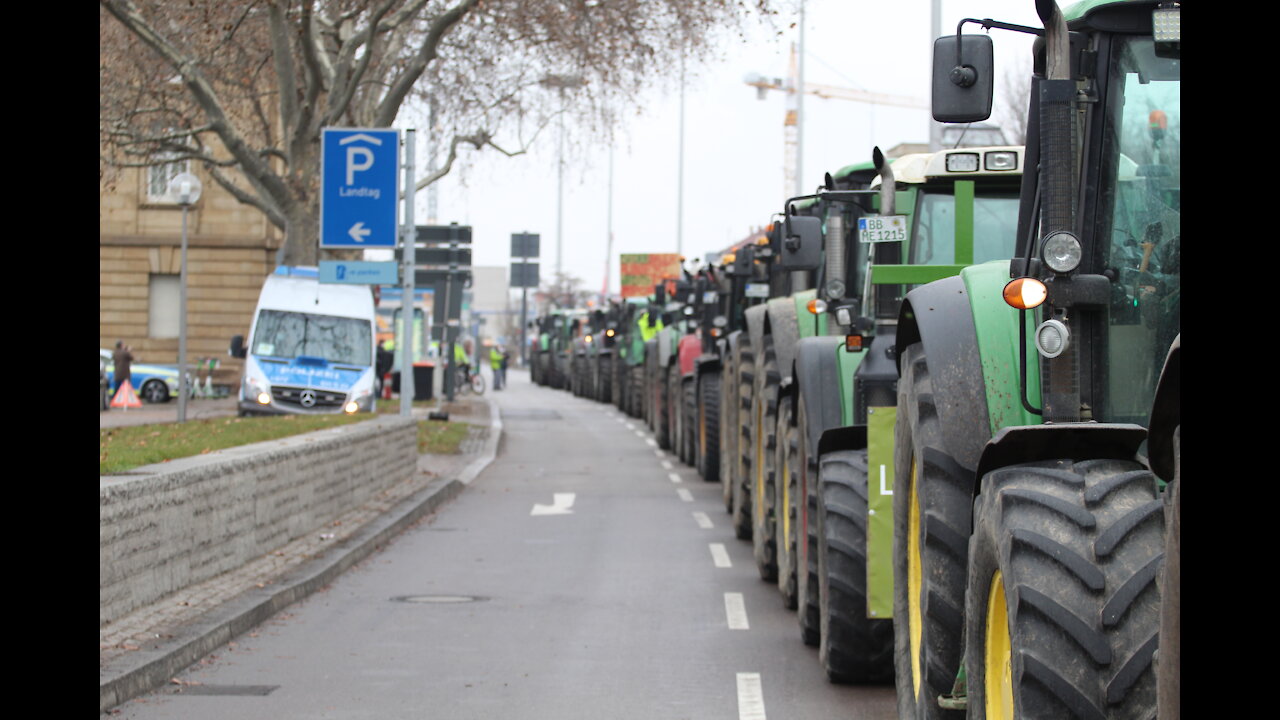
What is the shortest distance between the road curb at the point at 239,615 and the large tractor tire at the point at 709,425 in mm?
3853

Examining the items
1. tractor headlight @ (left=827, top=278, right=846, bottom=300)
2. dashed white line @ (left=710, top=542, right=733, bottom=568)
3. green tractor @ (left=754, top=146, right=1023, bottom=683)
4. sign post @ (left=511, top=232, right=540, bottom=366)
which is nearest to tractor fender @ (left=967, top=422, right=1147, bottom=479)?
green tractor @ (left=754, top=146, right=1023, bottom=683)

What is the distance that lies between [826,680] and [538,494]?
38.8 feet

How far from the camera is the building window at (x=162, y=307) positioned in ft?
165

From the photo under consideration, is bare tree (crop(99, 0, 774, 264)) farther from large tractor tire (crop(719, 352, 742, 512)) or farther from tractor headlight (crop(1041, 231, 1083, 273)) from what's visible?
tractor headlight (crop(1041, 231, 1083, 273))

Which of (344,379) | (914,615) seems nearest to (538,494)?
(344,379)

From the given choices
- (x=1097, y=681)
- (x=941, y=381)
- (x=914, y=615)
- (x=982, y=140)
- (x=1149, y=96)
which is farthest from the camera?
(x=982, y=140)

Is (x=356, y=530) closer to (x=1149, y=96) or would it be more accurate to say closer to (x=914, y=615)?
(x=914, y=615)

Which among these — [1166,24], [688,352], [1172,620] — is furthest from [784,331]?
[688,352]

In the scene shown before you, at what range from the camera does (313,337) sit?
30.8 m

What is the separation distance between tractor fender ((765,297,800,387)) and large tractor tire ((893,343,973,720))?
4.59 m

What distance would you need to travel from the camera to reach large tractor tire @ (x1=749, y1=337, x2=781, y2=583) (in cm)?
1096

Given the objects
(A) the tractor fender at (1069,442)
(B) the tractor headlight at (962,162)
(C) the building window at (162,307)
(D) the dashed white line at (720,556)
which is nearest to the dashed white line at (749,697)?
(B) the tractor headlight at (962,162)

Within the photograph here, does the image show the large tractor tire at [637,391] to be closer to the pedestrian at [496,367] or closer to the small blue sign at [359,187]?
the small blue sign at [359,187]
